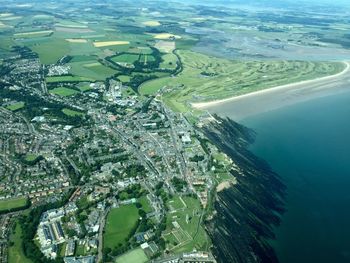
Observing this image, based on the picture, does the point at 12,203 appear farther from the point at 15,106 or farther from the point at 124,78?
the point at 124,78

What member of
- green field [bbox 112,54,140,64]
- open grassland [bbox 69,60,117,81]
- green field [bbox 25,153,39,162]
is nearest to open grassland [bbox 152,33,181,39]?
green field [bbox 112,54,140,64]

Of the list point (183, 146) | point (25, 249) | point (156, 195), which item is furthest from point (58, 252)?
point (183, 146)

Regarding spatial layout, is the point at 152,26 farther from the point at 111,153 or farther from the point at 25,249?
the point at 25,249

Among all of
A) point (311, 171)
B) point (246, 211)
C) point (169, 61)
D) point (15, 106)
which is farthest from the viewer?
point (169, 61)

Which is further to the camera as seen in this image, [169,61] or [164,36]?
[164,36]

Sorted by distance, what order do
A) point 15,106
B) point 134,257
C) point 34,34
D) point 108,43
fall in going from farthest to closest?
Answer: point 34,34 < point 108,43 < point 15,106 < point 134,257

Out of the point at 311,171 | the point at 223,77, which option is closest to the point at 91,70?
the point at 223,77

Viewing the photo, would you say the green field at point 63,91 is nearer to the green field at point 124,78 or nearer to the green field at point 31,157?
the green field at point 124,78
